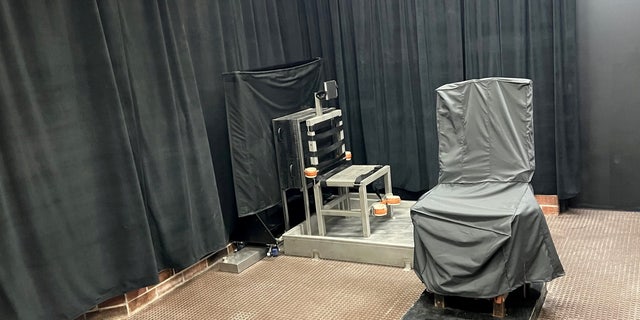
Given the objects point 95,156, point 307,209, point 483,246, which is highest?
point 95,156

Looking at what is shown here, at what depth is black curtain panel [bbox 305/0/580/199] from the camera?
404 centimetres

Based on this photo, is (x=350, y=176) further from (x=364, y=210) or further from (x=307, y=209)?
(x=307, y=209)

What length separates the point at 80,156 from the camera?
118 inches

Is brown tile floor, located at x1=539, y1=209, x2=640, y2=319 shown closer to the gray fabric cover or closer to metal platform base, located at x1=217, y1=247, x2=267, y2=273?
the gray fabric cover

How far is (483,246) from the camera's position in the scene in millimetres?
2611

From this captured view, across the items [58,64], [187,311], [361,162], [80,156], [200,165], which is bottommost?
[187,311]

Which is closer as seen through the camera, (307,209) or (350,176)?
(350,176)

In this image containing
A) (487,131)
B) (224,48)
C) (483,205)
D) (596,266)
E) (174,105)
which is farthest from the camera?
(224,48)

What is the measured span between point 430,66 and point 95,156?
8.83 feet

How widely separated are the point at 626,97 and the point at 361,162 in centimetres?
Result: 216

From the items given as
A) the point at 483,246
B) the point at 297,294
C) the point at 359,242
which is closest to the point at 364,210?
the point at 359,242

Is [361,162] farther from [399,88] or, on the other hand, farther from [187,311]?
[187,311]

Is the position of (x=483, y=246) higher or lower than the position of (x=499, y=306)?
higher

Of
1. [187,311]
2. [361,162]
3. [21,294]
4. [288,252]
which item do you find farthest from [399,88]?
[21,294]
